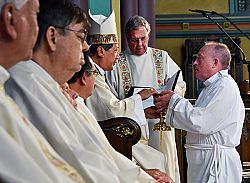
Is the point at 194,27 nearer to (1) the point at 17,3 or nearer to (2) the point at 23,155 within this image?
(1) the point at 17,3

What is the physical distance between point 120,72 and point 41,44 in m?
2.45

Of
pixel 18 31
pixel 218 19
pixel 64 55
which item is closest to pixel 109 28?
pixel 64 55

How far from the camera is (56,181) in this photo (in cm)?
151

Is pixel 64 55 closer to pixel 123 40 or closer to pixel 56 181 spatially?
pixel 56 181

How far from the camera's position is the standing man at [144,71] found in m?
4.59

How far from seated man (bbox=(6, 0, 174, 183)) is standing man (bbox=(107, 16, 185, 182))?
1923 millimetres

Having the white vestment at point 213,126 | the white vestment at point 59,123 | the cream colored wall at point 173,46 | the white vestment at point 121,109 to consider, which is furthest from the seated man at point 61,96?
the cream colored wall at point 173,46

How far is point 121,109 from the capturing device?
389cm

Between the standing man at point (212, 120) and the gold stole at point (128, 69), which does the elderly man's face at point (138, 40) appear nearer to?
the gold stole at point (128, 69)

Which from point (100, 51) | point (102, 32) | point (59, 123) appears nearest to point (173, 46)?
point (102, 32)

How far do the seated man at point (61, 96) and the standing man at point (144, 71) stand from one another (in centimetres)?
192

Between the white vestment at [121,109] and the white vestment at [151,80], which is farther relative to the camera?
the white vestment at [151,80]

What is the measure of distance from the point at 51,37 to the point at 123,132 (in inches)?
48.6

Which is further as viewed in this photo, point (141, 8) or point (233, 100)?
point (141, 8)
